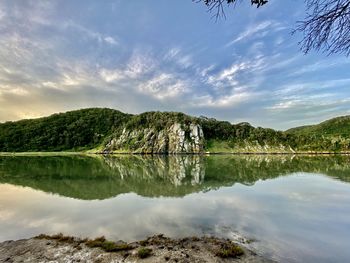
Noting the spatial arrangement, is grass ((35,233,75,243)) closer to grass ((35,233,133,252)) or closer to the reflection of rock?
grass ((35,233,133,252))

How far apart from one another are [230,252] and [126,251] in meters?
4.70

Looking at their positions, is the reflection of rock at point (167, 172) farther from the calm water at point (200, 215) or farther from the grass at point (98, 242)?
the grass at point (98, 242)

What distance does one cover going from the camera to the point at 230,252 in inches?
452

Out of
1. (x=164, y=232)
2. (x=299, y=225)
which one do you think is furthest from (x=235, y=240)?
(x=299, y=225)

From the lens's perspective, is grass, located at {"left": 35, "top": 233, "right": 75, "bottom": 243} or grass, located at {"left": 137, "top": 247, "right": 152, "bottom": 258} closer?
grass, located at {"left": 137, "top": 247, "right": 152, "bottom": 258}

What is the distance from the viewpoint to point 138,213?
19.4 metres

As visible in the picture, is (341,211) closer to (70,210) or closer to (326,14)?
(326,14)

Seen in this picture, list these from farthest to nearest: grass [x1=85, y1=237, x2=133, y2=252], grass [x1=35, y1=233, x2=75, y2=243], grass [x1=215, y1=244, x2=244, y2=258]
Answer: grass [x1=35, y1=233, x2=75, y2=243], grass [x1=85, y1=237, x2=133, y2=252], grass [x1=215, y1=244, x2=244, y2=258]

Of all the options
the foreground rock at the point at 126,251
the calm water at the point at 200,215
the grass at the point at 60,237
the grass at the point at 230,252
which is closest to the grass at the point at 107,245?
the foreground rock at the point at 126,251

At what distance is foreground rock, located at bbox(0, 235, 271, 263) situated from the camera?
1112 cm

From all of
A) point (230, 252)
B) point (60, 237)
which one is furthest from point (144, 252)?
point (60, 237)

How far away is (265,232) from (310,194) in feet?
50.1

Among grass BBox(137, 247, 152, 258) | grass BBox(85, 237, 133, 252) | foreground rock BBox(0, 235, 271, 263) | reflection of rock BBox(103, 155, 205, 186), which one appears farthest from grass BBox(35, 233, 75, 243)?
reflection of rock BBox(103, 155, 205, 186)

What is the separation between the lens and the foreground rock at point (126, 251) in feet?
36.5
